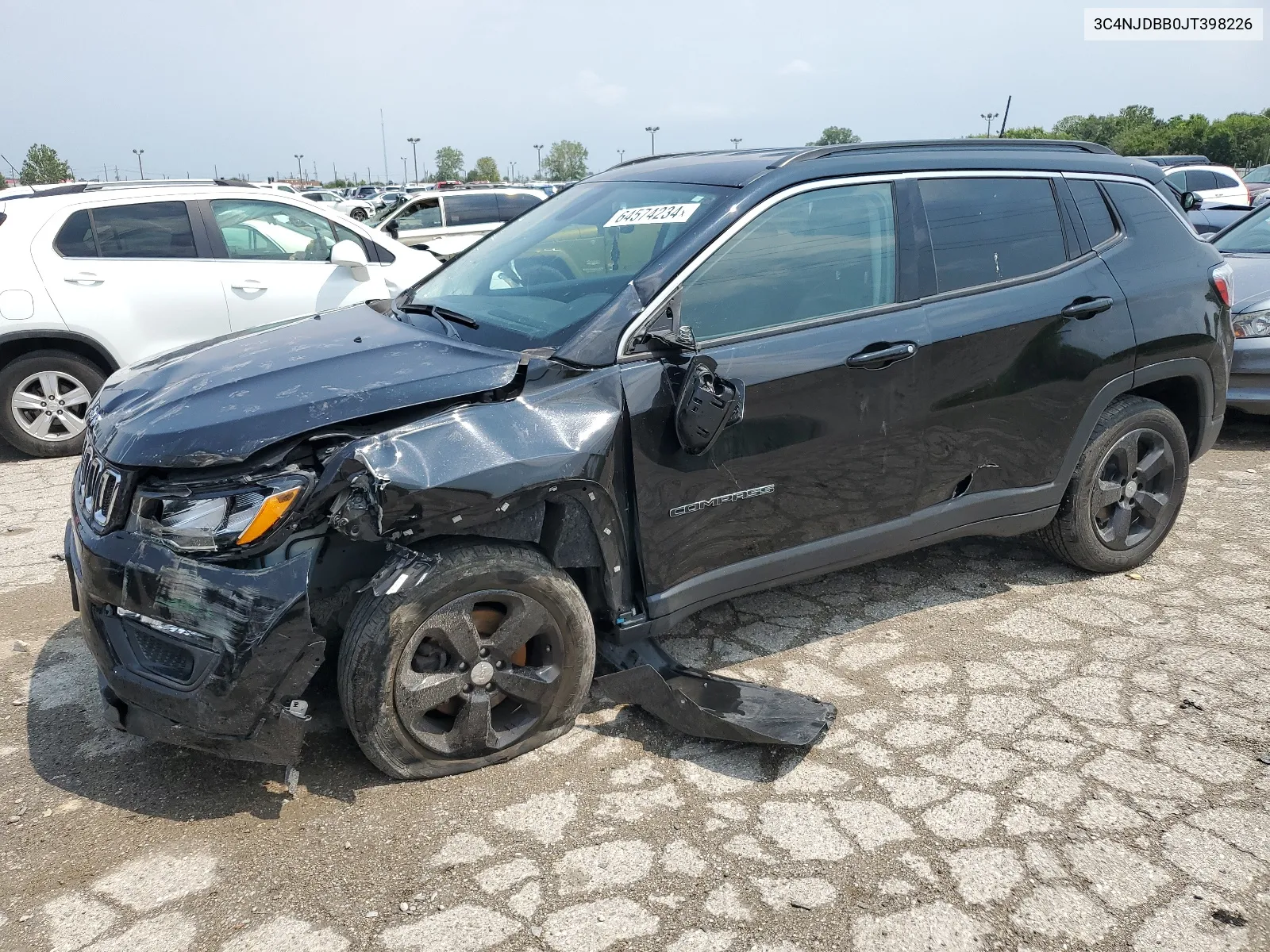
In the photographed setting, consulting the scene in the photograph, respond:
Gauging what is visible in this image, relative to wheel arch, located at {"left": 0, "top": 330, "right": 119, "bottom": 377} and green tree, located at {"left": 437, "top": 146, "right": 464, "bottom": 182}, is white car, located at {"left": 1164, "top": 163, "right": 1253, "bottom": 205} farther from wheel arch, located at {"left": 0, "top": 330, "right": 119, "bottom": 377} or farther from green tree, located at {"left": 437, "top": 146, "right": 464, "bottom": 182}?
green tree, located at {"left": 437, "top": 146, "right": 464, "bottom": 182}

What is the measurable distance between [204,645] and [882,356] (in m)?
2.35

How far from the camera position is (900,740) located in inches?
127

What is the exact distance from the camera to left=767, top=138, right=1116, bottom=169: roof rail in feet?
11.6

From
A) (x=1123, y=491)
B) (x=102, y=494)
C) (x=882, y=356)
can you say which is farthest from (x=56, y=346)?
(x=1123, y=491)

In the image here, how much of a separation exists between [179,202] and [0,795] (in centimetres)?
489

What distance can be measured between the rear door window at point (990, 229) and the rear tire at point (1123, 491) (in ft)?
2.63

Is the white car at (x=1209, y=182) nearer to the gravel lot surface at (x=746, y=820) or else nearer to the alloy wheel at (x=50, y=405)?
the gravel lot surface at (x=746, y=820)

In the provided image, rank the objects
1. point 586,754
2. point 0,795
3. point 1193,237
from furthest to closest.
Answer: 1. point 1193,237
2. point 586,754
3. point 0,795

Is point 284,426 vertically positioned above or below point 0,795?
above

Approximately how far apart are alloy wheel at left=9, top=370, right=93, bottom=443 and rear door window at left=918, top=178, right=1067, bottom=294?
5475 mm

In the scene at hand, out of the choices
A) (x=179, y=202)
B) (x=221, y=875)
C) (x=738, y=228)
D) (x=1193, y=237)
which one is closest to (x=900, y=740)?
(x=738, y=228)

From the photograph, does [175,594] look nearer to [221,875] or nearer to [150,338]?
[221,875]

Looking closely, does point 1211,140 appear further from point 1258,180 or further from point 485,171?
point 485,171

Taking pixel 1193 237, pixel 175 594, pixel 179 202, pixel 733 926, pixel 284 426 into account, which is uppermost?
pixel 179 202
